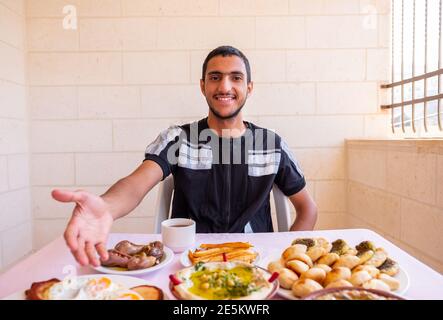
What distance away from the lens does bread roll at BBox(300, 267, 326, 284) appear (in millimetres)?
700

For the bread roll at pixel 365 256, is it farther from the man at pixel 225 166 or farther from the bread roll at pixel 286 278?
the man at pixel 225 166

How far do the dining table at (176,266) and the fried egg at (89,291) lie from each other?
0.25ft

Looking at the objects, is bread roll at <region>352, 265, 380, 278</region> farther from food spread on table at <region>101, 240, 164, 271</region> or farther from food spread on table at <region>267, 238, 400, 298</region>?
food spread on table at <region>101, 240, 164, 271</region>

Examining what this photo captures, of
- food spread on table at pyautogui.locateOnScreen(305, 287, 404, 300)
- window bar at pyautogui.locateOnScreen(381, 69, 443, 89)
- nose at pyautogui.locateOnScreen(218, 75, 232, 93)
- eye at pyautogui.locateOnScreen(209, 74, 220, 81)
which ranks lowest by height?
food spread on table at pyautogui.locateOnScreen(305, 287, 404, 300)

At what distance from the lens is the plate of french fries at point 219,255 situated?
0.88 metres

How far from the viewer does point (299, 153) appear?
7.80 feet

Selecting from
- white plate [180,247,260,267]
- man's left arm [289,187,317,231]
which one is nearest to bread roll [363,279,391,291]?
white plate [180,247,260,267]

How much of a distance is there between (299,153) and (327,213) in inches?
18.1

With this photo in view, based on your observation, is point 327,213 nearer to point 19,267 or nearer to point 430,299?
point 430,299

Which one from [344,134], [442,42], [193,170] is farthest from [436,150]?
[193,170]

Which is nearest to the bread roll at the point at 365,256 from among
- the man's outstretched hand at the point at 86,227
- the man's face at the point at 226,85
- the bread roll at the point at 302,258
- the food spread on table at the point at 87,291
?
the bread roll at the point at 302,258

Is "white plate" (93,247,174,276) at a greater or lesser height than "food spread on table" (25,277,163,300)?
lesser

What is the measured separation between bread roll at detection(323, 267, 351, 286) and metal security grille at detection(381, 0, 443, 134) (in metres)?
1.49

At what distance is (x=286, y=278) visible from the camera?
2.31 feet
